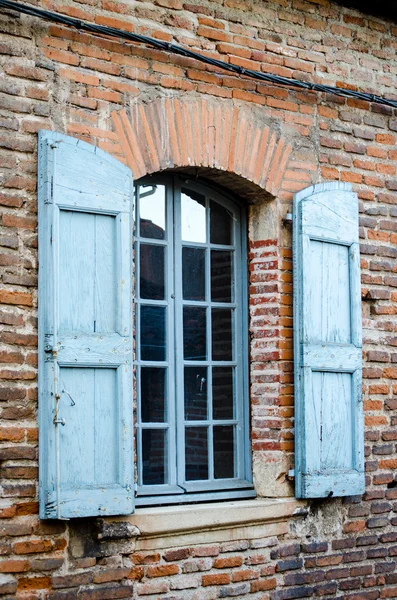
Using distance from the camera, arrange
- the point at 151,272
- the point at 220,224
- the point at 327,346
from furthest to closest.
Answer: the point at 220,224, the point at 327,346, the point at 151,272

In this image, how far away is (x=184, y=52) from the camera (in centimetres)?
529

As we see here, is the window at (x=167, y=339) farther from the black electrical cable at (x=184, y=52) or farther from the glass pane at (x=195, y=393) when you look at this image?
the black electrical cable at (x=184, y=52)

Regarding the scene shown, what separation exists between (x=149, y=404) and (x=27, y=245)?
1.22 metres

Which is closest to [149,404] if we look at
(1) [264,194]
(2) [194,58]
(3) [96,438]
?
(3) [96,438]

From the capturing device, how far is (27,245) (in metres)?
4.71

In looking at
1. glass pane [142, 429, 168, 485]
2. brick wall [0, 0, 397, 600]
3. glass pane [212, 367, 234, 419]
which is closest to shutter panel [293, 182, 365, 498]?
brick wall [0, 0, 397, 600]

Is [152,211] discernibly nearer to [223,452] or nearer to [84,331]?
[84,331]

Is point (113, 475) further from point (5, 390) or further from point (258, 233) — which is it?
point (258, 233)

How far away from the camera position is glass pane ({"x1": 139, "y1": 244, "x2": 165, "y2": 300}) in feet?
17.7

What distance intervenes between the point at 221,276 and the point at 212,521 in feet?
4.84

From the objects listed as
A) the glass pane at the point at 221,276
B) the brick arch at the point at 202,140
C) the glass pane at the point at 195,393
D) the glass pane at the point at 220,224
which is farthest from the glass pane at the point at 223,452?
the brick arch at the point at 202,140

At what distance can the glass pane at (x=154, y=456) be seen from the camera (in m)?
5.30

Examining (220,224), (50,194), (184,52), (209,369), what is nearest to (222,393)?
(209,369)

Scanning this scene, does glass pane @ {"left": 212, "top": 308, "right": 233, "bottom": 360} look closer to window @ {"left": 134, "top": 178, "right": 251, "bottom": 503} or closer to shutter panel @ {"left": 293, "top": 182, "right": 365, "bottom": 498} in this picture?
window @ {"left": 134, "top": 178, "right": 251, "bottom": 503}
